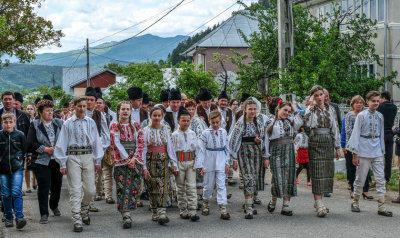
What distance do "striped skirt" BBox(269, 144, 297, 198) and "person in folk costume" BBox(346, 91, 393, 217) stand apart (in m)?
1.17

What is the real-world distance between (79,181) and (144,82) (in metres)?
19.7

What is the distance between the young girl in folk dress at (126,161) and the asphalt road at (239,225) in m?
0.39

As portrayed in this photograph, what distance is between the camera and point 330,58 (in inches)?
662

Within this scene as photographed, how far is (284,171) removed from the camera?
8.52 m

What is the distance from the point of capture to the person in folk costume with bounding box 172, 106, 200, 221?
8438mm

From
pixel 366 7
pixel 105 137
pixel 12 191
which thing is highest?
pixel 366 7

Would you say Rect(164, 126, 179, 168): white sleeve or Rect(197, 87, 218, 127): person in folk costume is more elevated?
Rect(197, 87, 218, 127): person in folk costume

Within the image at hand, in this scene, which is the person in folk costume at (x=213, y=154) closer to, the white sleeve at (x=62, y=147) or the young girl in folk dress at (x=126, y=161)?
the young girl in folk dress at (x=126, y=161)

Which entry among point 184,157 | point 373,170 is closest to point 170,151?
point 184,157

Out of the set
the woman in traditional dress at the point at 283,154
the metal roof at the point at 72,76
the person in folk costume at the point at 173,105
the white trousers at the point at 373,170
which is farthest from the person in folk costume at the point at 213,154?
the metal roof at the point at 72,76

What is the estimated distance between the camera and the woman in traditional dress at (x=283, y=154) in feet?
27.8

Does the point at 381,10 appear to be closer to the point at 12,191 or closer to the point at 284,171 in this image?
the point at 284,171

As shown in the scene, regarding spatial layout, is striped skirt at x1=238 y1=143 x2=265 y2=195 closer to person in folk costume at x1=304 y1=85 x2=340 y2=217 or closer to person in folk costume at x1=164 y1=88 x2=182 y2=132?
person in folk costume at x1=304 y1=85 x2=340 y2=217

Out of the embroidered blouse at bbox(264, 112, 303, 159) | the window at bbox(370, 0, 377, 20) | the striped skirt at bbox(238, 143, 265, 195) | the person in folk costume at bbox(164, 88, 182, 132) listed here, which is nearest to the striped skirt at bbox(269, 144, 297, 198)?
the embroidered blouse at bbox(264, 112, 303, 159)
